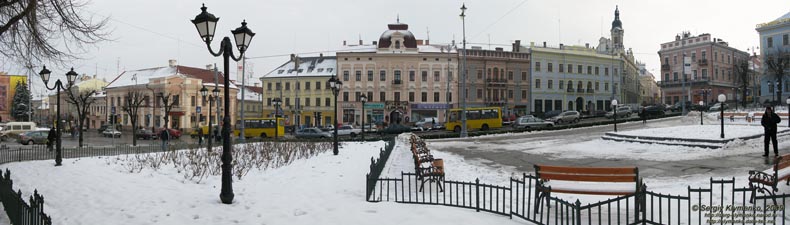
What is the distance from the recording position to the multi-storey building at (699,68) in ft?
237

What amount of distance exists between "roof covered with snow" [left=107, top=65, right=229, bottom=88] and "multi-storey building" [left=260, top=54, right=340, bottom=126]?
6.56 m

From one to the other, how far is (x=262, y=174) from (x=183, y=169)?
2323 millimetres

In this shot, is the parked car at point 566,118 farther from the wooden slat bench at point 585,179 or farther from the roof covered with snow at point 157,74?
the roof covered with snow at point 157,74

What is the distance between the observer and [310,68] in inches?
2685

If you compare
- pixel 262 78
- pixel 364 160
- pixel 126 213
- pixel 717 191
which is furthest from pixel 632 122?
pixel 262 78

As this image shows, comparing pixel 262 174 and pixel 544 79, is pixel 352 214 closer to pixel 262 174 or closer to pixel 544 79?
pixel 262 174

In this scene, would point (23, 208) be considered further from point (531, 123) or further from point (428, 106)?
point (428, 106)

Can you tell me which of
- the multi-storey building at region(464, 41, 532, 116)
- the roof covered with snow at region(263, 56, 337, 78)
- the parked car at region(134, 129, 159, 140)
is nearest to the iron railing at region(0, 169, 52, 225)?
the parked car at region(134, 129, 159, 140)

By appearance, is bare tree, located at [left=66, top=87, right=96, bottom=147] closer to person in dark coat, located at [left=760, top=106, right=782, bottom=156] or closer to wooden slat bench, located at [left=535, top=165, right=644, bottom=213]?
wooden slat bench, located at [left=535, top=165, right=644, bottom=213]

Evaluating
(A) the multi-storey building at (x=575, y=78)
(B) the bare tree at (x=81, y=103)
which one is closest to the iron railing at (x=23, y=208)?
(B) the bare tree at (x=81, y=103)

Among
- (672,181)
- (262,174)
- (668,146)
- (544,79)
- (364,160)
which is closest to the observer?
(672,181)

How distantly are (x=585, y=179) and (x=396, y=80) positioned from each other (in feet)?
178

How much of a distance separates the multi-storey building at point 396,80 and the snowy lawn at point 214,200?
4891 cm

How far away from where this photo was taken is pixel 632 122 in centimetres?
4128
